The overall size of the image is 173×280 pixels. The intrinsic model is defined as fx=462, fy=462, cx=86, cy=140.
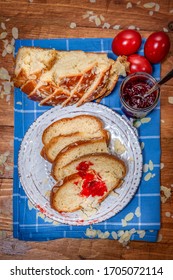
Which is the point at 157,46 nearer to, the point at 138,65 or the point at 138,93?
the point at 138,65

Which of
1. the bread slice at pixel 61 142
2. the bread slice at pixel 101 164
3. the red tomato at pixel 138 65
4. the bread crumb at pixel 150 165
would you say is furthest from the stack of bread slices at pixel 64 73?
the bread crumb at pixel 150 165

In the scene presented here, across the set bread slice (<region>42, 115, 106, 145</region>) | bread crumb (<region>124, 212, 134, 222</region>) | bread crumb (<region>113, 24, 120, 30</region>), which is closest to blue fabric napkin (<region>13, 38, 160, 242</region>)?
bread crumb (<region>124, 212, 134, 222</region>)

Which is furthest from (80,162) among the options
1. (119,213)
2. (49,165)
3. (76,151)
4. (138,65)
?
(138,65)

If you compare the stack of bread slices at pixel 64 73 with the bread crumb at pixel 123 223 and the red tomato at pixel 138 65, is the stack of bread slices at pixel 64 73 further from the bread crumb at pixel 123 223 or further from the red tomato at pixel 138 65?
the bread crumb at pixel 123 223

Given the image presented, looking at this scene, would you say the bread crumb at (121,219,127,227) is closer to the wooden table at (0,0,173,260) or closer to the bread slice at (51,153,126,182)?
the wooden table at (0,0,173,260)

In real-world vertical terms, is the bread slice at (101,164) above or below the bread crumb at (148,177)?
above
